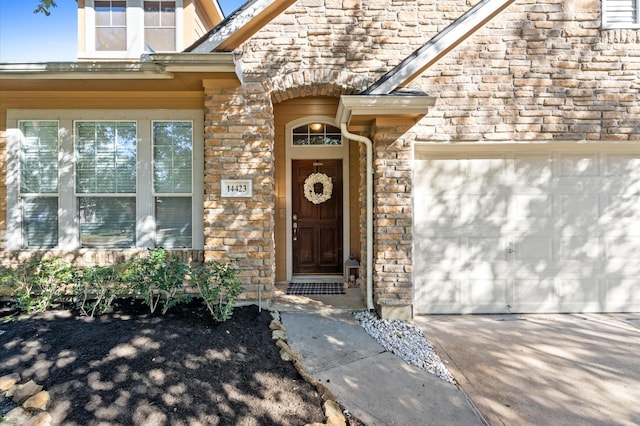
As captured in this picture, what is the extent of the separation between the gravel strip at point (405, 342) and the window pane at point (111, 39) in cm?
603

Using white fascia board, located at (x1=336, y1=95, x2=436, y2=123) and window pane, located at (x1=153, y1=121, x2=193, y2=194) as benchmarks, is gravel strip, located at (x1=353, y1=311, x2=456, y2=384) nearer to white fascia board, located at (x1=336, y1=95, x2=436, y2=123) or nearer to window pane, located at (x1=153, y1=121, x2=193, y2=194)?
white fascia board, located at (x1=336, y1=95, x2=436, y2=123)

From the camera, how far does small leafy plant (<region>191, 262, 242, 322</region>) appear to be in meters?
3.43

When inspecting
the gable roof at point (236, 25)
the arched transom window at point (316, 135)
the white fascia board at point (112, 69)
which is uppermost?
the gable roof at point (236, 25)

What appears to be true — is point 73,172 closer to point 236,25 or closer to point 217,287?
point 217,287

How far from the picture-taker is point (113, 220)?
437 centimetres

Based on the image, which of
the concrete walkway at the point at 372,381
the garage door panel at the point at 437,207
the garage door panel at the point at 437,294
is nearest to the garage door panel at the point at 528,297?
the garage door panel at the point at 437,294

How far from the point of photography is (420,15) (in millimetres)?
4023

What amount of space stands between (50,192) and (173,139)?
1.79 metres

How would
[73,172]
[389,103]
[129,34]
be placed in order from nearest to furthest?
[389,103], [73,172], [129,34]

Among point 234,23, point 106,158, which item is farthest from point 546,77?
point 106,158

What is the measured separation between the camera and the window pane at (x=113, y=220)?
4.35 meters

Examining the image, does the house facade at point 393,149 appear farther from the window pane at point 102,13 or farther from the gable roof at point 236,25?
the window pane at point 102,13

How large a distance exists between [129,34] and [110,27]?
391 millimetres

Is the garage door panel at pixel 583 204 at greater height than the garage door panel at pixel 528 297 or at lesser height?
greater
